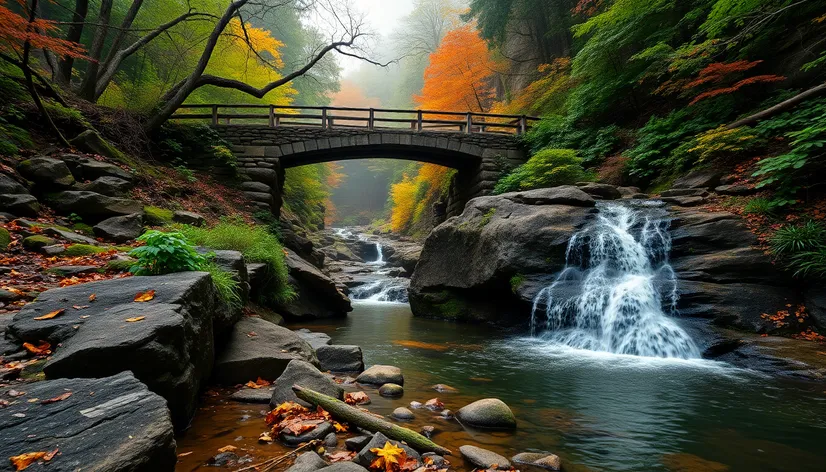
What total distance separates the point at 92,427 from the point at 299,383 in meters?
1.90

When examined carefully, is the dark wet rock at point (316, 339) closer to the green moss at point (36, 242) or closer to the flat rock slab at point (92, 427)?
the green moss at point (36, 242)

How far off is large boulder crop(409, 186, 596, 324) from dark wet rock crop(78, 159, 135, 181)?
7.62m

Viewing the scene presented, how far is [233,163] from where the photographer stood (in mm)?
14539

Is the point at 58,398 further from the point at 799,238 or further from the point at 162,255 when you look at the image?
the point at 799,238

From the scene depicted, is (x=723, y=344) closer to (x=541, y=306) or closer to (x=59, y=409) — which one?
(x=541, y=306)

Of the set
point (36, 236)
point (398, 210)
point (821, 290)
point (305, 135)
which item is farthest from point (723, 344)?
point (398, 210)

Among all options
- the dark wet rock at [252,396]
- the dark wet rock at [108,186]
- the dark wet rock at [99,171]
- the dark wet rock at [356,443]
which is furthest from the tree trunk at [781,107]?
the dark wet rock at [99,171]

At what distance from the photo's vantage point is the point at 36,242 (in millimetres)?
5449

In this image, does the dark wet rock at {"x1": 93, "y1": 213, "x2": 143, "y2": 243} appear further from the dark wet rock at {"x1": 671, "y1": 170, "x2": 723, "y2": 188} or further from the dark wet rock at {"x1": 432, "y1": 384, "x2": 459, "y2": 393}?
the dark wet rock at {"x1": 671, "y1": 170, "x2": 723, "y2": 188}

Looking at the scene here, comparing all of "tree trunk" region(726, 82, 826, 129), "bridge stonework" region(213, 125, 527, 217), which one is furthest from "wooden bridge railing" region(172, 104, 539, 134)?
"tree trunk" region(726, 82, 826, 129)

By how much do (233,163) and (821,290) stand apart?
623 inches

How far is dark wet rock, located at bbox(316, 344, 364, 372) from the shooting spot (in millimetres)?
5449

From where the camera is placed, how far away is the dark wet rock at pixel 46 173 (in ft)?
23.7

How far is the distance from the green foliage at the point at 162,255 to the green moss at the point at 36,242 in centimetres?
265
